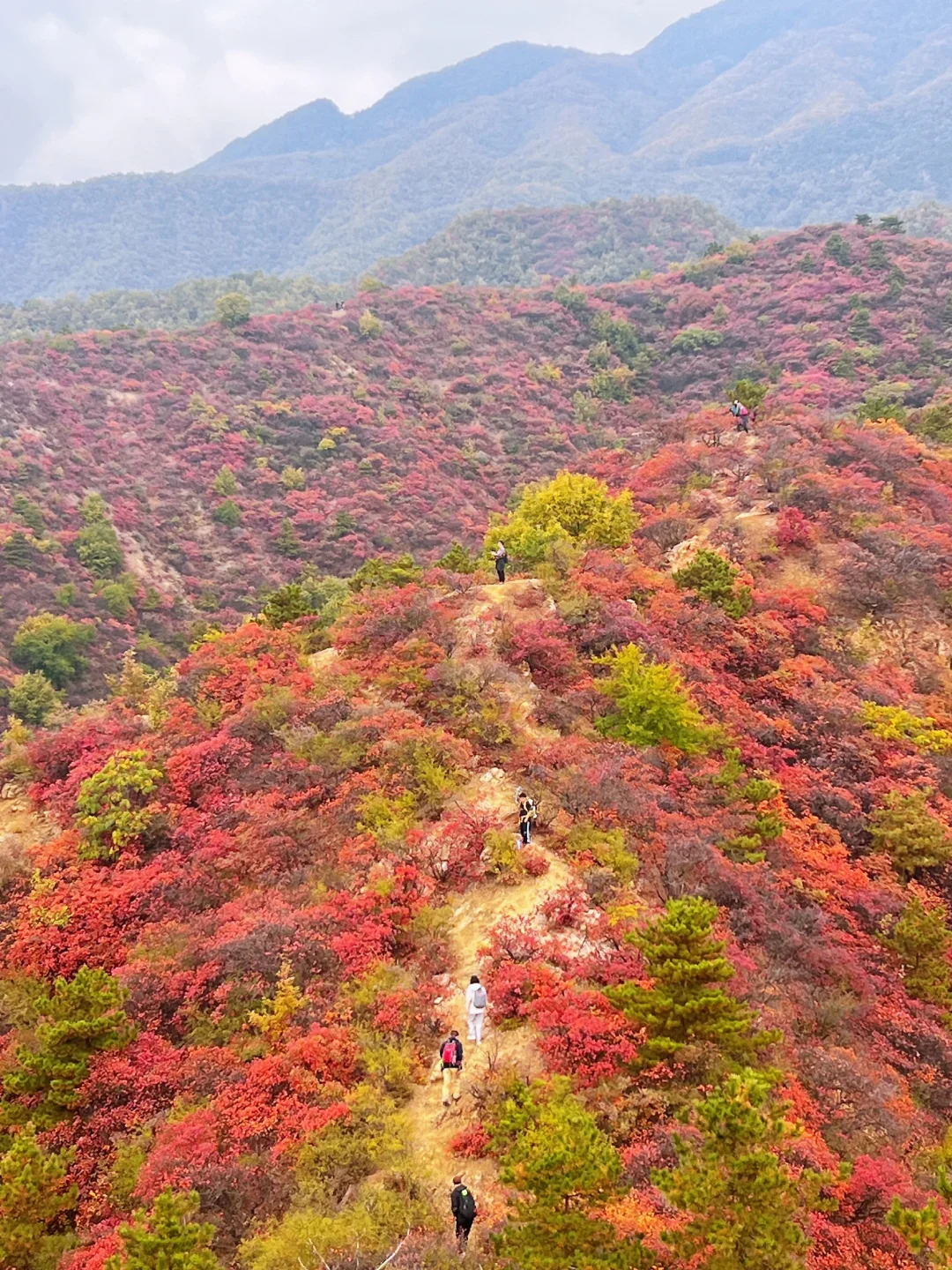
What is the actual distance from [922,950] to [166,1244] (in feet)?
34.9

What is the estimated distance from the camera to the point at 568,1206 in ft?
19.8

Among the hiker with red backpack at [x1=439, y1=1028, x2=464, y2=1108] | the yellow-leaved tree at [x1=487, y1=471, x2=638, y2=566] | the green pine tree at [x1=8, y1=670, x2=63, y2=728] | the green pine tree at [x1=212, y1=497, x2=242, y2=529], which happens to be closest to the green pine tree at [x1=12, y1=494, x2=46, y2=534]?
the green pine tree at [x1=212, y1=497, x2=242, y2=529]

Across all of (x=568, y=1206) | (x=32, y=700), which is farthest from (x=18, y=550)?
(x=568, y=1206)

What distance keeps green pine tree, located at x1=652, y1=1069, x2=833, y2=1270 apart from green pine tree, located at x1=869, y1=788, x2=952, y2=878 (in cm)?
881

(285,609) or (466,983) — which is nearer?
(466,983)

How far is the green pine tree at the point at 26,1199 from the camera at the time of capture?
23.9ft

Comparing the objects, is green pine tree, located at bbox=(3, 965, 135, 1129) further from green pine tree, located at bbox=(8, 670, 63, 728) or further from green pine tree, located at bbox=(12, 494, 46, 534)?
green pine tree, located at bbox=(12, 494, 46, 534)

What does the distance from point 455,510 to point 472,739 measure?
3154 cm

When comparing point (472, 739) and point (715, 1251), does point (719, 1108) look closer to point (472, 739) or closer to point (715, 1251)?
point (715, 1251)

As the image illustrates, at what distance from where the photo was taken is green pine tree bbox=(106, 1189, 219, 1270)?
19.2 ft

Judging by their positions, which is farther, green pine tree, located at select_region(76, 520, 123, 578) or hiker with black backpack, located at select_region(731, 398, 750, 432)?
green pine tree, located at select_region(76, 520, 123, 578)

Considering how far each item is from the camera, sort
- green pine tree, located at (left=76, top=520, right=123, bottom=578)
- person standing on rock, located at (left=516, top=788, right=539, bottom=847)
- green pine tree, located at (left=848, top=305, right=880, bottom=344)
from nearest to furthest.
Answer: person standing on rock, located at (left=516, top=788, right=539, bottom=847) → green pine tree, located at (left=76, top=520, right=123, bottom=578) → green pine tree, located at (left=848, top=305, right=880, bottom=344)

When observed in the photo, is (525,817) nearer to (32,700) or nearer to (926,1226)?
(926,1226)

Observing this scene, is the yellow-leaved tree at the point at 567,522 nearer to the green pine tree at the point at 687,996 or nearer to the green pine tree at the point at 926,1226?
the green pine tree at the point at 687,996
